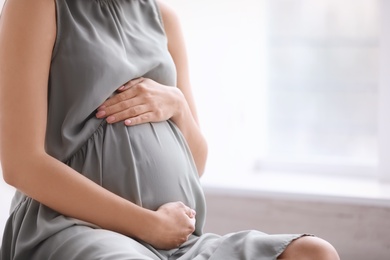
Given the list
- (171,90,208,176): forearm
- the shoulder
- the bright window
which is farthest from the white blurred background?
the shoulder

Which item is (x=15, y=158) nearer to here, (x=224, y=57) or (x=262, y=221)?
(x=262, y=221)

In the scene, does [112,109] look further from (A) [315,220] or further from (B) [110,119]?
(A) [315,220]

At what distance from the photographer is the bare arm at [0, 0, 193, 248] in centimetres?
146

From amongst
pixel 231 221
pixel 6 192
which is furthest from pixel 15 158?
pixel 231 221

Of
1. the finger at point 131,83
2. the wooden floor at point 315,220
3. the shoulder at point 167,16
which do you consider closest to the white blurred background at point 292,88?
the wooden floor at point 315,220

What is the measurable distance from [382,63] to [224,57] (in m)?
0.62

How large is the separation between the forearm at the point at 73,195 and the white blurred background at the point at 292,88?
1.15 m

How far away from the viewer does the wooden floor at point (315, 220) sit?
2.42m

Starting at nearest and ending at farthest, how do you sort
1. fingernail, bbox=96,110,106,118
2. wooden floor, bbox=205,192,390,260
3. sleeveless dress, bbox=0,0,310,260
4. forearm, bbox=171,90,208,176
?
sleeveless dress, bbox=0,0,310,260, fingernail, bbox=96,110,106,118, forearm, bbox=171,90,208,176, wooden floor, bbox=205,192,390,260

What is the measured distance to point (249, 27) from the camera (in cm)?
282

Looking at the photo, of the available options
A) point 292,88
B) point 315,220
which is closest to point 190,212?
point 315,220

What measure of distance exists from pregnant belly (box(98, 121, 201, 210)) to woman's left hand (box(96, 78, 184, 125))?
21 millimetres

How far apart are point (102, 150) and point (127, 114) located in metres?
0.10

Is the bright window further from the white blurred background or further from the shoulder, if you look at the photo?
the shoulder
